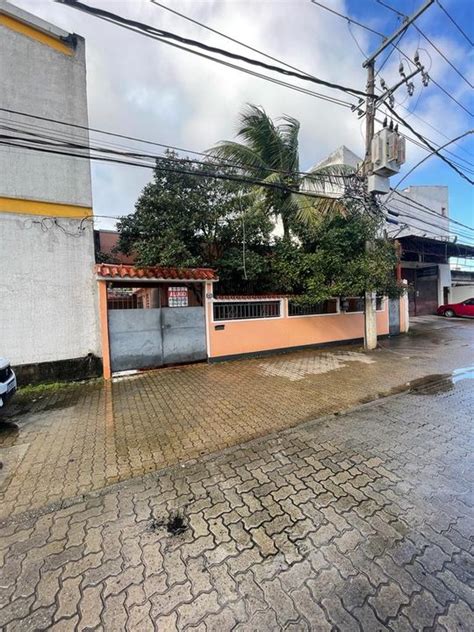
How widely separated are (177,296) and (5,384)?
456 cm

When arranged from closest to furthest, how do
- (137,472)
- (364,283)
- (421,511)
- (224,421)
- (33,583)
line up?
(33,583) → (421,511) → (137,472) → (224,421) → (364,283)

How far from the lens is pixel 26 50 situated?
6.00 m

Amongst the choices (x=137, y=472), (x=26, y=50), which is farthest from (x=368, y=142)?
(x=137, y=472)

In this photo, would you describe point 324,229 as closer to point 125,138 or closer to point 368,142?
point 368,142

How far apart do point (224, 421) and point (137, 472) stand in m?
1.47

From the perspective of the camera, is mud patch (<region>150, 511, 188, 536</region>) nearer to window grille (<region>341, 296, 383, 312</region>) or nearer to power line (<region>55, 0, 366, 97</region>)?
power line (<region>55, 0, 366, 97</region>)

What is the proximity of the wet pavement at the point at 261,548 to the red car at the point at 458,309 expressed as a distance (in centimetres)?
1854

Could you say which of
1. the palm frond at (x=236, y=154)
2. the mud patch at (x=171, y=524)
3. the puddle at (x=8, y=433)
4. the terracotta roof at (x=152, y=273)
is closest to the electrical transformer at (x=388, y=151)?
the palm frond at (x=236, y=154)

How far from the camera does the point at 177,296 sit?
Result: 8.09 metres

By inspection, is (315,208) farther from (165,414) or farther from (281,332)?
(165,414)

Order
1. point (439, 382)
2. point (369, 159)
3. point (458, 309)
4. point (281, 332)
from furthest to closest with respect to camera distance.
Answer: point (458, 309)
point (281, 332)
point (369, 159)
point (439, 382)

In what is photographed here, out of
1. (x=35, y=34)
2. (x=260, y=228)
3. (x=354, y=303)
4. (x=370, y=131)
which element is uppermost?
(x=35, y=34)

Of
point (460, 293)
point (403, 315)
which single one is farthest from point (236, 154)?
point (460, 293)

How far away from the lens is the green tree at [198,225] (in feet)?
27.0
